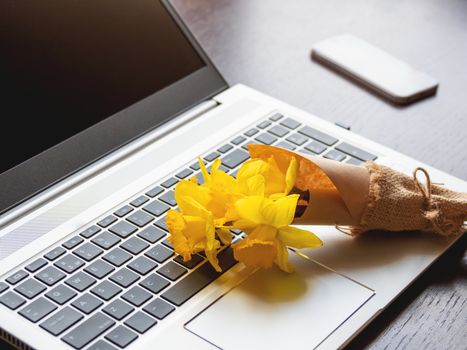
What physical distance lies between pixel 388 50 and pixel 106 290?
0.61 m

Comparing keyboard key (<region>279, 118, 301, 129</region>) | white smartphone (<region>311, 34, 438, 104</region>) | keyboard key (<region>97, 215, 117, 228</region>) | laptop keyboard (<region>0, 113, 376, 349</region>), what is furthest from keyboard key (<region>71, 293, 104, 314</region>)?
white smartphone (<region>311, 34, 438, 104</region>)

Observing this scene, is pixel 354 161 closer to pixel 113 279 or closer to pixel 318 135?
pixel 318 135

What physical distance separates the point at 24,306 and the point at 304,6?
2.40 ft

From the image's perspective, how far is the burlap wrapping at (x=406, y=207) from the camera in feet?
2.52

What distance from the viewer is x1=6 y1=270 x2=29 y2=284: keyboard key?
736 millimetres

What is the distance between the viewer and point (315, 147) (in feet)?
3.01

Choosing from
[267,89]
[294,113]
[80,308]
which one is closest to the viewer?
[80,308]

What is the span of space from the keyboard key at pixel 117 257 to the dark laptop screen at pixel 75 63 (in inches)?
5.8

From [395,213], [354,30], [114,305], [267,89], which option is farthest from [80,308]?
[354,30]

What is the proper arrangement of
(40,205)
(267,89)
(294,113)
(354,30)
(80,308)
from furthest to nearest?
(354,30) < (267,89) < (294,113) < (40,205) < (80,308)

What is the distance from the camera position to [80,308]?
27.7 inches

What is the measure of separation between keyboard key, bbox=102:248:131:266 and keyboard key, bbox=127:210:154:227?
0.04 m

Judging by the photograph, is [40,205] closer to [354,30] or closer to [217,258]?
[217,258]

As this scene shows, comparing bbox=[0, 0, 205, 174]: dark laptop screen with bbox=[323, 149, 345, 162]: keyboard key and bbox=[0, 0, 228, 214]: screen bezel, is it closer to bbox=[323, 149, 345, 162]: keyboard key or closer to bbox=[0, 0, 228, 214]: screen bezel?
bbox=[0, 0, 228, 214]: screen bezel
